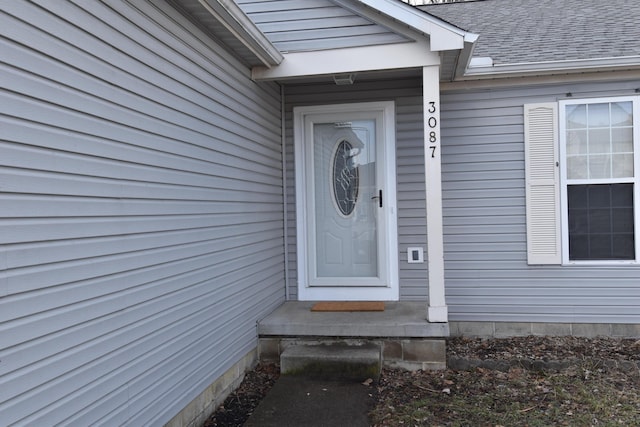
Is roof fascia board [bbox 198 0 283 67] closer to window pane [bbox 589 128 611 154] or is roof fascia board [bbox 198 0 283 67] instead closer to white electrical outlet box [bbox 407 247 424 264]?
white electrical outlet box [bbox 407 247 424 264]

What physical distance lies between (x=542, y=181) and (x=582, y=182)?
1.24 ft

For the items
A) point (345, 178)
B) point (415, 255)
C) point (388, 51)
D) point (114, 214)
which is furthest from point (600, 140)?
point (114, 214)

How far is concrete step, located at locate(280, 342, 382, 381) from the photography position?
3.96m

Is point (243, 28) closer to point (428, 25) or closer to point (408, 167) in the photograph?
point (428, 25)

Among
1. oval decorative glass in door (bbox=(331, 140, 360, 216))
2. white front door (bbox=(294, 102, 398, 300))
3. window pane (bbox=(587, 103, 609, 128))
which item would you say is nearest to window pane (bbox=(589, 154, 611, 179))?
window pane (bbox=(587, 103, 609, 128))

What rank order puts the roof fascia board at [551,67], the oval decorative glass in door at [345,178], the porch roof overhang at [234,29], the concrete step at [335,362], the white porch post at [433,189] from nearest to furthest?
1. the porch roof overhang at [234,29]
2. the concrete step at [335,362]
3. the white porch post at [433,189]
4. the roof fascia board at [551,67]
5. the oval decorative glass in door at [345,178]

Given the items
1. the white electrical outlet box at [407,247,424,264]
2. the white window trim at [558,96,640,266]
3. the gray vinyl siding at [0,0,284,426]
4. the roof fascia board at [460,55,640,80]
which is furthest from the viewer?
the white electrical outlet box at [407,247,424,264]

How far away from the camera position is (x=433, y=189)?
4188mm

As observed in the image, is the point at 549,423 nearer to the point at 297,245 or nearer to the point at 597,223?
the point at 597,223

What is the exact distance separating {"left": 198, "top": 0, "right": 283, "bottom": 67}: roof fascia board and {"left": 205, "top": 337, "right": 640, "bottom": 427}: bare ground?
2601mm

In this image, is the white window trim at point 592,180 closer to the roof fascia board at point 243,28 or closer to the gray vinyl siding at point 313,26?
the gray vinyl siding at point 313,26

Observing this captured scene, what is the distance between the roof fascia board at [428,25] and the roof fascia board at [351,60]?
18 cm

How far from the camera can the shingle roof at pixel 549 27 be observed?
498 cm

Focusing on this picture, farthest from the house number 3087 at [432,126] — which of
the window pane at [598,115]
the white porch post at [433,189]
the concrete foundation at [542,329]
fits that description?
the concrete foundation at [542,329]
